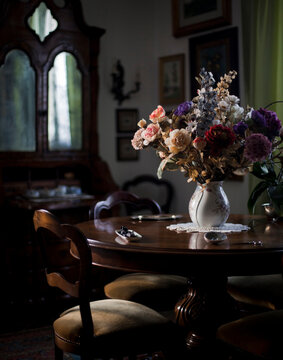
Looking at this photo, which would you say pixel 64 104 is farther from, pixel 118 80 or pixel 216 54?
pixel 216 54

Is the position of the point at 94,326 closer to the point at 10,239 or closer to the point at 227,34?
the point at 10,239

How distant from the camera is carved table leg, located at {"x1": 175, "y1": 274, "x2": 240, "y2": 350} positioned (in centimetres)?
228

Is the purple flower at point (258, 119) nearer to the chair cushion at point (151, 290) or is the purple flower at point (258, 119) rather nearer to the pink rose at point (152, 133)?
the pink rose at point (152, 133)

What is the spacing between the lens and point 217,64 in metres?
4.32

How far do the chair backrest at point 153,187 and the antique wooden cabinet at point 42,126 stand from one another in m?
0.50

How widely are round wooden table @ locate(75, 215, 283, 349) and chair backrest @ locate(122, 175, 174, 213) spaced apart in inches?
88.1

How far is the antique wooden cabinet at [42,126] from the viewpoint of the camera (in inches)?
145

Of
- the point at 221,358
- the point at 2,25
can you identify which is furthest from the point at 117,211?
the point at 221,358

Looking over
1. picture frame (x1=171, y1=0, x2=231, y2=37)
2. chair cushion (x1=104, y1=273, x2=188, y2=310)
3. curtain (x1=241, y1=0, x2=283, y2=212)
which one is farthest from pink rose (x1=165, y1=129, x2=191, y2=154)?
picture frame (x1=171, y1=0, x2=231, y2=37)

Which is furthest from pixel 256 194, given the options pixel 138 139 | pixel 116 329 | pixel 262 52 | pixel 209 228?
pixel 262 52

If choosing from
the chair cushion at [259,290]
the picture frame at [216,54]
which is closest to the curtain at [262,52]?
Result: the picture frame at [216,54]

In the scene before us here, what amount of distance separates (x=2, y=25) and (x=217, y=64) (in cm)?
163

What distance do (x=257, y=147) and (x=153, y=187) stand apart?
2.83 meters

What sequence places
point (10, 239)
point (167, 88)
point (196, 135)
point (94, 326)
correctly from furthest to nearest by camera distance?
point (167, 88) < point (10, 239) < point (196, 135) < point (94, 326)
